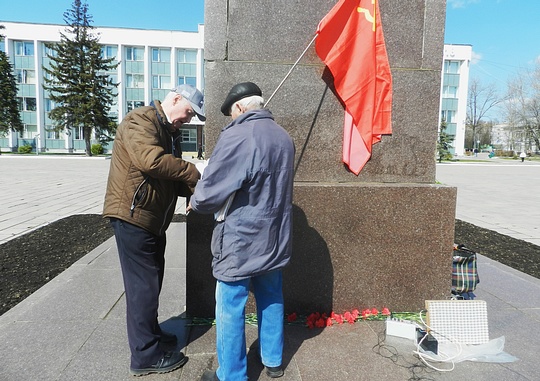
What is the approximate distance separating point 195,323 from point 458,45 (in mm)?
60252

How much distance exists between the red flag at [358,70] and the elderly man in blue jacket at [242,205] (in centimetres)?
132

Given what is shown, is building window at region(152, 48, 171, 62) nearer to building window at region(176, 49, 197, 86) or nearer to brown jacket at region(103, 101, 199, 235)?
building window at region(176, 49, 197, 86)

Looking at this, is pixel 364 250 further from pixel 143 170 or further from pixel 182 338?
pixel 143 170

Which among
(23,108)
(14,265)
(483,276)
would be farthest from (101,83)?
(483,276)

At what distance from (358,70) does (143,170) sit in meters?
2.06

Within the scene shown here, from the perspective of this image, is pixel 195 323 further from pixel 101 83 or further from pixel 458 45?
pixel 458 45

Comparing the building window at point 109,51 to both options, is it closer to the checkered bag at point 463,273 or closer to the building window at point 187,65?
the building window at point 187,65

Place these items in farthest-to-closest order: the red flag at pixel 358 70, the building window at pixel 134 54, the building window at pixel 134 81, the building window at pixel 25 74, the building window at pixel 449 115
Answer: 1. the building window at pixel 449 115
2. the building window at pixel 134 81
3. the building window at pixel 134 54
4. the building window at pixel 25 74
5. the red flag at pixel 358 70

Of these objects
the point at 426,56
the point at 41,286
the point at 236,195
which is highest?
the point at 426,56

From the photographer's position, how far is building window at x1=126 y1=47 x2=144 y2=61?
1949 inches

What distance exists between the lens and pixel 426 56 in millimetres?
3697

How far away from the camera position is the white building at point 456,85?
178 feet

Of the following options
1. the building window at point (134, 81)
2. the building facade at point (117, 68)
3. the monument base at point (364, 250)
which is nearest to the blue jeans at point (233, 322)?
the monument base at point (364, 250)

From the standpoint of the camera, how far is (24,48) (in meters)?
48.1
